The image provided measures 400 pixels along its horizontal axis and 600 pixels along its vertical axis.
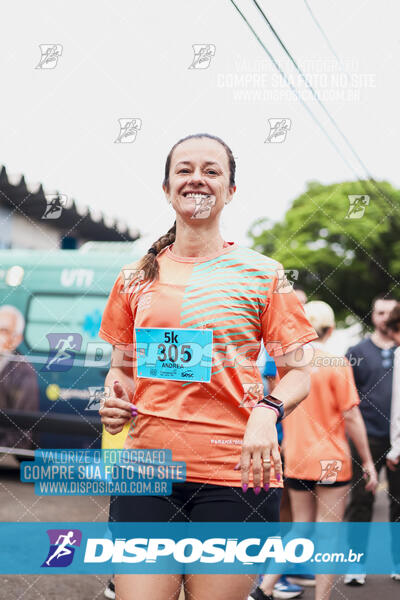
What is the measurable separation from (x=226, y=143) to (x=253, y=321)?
1.91 ft

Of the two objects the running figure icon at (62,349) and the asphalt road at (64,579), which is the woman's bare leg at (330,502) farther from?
the running figure icon at (62,349)

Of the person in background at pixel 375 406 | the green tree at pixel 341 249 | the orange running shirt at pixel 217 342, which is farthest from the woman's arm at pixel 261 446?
the green tree at pixel 341 249

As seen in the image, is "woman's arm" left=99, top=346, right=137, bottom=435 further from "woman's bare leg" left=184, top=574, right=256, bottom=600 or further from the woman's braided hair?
"woman's bare leg" left=184, top=574, right=256, bottom=600

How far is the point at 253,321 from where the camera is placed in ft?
7.02

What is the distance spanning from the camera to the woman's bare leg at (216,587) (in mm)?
1986

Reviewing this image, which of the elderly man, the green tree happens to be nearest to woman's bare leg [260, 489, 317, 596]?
the elderly man

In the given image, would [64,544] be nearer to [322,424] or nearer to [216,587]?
[322,424]

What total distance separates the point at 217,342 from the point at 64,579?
3.24 m

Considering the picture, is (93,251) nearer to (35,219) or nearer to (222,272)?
(222,272)

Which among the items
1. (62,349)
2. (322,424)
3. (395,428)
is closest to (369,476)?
(395,428)

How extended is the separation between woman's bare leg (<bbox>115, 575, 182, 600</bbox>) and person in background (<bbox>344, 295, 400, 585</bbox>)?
3.41 meters

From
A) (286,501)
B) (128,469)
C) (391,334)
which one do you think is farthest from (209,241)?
(391,334)

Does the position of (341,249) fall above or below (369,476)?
below

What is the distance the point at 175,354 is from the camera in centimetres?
211
